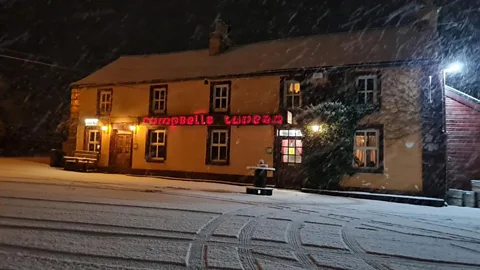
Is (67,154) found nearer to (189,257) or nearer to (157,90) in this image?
(157,90)

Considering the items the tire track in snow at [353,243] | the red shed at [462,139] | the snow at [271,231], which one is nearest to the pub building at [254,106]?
the red shed at [462,139]

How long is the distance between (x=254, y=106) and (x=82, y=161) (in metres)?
9.77

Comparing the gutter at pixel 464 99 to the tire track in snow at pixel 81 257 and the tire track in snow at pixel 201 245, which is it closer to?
the tire track in snow at pixel 201 245

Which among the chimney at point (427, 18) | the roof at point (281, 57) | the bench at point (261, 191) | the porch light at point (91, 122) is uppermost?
the chimney at point (427, 18)

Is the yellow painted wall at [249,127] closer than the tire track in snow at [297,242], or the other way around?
the tire track in snow at [297,242]

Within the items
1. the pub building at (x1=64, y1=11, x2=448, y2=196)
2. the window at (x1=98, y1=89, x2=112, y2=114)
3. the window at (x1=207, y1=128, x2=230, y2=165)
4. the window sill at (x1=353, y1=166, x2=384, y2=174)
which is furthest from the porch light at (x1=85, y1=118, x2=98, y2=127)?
the window sill at (x1=353, y1=166, x2=384, y2=174)

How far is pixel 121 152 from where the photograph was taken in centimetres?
1981

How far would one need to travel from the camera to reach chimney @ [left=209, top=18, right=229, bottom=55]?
21203 millimetres

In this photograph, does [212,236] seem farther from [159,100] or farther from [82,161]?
[82,161]

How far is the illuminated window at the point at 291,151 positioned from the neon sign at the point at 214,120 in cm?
107

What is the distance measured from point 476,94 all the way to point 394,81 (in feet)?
41.5

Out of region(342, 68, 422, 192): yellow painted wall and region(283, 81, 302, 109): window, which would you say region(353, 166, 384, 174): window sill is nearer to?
region(342, 68, 422, 192): yellow painted wall

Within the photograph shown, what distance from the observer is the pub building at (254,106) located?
14.8 meters

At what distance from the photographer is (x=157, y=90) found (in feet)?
64.2
